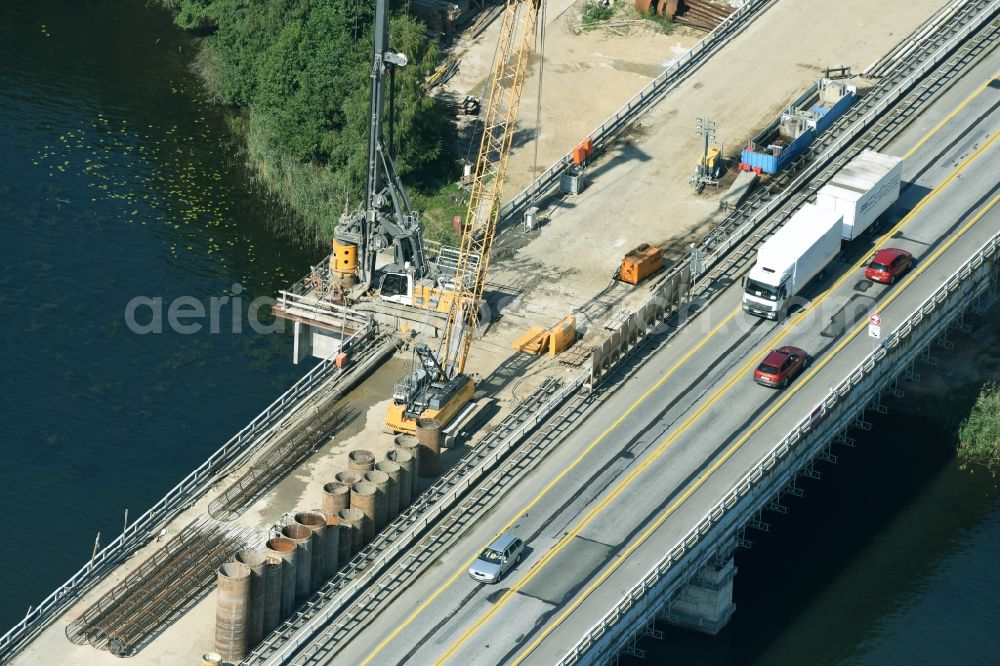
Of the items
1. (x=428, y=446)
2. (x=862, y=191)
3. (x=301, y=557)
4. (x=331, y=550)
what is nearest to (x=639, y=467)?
(x=428, y=446)

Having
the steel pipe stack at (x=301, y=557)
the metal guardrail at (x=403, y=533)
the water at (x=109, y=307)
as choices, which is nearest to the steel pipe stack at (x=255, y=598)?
the metal guardrail at (x=403, y=533)

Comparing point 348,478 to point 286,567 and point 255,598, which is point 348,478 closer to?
point 286,567

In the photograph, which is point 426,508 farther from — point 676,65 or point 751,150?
point 676,65

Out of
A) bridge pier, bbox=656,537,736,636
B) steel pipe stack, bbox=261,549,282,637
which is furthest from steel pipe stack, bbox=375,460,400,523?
bridge pier, bbox=656,537,736,636

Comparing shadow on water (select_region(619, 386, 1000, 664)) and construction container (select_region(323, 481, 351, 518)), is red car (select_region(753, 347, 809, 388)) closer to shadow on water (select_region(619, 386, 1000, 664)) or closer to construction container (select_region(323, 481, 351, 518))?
→ shadow on water (select_region(619, 386, 1000, 664))

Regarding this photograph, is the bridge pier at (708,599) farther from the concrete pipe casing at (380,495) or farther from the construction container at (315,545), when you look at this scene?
the construction container at (315,545)

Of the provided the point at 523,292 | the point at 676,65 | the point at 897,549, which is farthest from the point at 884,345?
the point at 676,65
